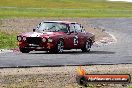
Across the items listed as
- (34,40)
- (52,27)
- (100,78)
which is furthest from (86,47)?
(100,78)

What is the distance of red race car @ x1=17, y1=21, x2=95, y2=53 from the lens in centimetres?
2477

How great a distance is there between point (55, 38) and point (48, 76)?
29.5 feet

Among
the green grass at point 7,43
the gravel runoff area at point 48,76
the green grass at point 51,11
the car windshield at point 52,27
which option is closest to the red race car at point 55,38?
the car windshield at point 52,27

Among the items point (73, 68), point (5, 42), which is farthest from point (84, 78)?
point (5, 42)

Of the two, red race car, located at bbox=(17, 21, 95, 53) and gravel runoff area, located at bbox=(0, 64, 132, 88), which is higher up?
gravel runoff area, located at bbox=(0, 64, 132, 88)

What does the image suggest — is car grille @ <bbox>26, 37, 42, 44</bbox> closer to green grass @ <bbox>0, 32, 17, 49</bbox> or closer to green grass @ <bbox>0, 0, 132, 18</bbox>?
green grass @ <bbox>0, 32, 17, 49</bbox>

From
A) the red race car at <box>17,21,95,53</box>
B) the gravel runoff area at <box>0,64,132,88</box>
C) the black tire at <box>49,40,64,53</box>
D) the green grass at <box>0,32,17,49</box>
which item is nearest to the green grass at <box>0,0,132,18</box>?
the green grass at <box>0,32,17,49</box>

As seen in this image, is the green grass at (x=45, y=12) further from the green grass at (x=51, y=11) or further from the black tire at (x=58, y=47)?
the black tire at (x=58, y=47)

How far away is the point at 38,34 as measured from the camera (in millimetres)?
24891

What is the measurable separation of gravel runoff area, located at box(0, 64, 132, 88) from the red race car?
5.56 metres

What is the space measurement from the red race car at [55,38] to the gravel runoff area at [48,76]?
18.2 feet

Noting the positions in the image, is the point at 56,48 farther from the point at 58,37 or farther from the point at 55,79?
the point at 55,79

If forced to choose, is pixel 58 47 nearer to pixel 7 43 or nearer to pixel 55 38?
pixel 55 38

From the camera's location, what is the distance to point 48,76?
52.4 feet
